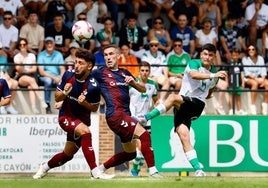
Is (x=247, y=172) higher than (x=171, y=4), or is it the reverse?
(x=171, y=4)

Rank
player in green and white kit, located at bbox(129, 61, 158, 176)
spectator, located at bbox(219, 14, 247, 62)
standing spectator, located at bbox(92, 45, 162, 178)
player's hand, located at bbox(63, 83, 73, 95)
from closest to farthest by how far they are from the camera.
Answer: player's hand, located at bbox(63, 83, 73, 95) → standing spectator, located at bbox(92, 45, 162, 178) → player in green and white kit, located at bbox(129, 61, 158, 176) → spectator, located at bbox(219, 14, 247, 62)

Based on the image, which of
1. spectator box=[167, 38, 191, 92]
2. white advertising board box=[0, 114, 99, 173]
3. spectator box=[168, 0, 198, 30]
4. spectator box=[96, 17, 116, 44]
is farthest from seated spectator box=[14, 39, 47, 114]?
spectator box=[168, 0, 198, 30]

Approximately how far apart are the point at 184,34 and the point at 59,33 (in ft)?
10.3

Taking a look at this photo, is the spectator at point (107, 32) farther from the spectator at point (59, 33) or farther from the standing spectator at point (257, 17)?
the standing spectator at point (257, 17)

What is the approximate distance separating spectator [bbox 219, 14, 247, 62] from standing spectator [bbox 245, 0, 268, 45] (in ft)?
1.55

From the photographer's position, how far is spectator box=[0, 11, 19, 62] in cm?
2450

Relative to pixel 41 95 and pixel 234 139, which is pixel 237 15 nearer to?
pixel 234 139

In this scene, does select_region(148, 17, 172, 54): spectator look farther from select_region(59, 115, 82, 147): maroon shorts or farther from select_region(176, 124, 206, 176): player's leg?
select_region(59, 115, 82, 147): maroon shorts

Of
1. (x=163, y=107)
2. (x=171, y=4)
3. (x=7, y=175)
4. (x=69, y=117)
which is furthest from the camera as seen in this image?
(x=171, y=4)

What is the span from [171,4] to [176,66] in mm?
3639

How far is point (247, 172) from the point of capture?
77.7ft

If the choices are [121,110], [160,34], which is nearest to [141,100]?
[121,110]

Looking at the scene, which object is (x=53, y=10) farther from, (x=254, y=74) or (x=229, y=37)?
(x=254, y=74)

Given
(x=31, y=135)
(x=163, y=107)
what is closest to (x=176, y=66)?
(x=31, y=135)
